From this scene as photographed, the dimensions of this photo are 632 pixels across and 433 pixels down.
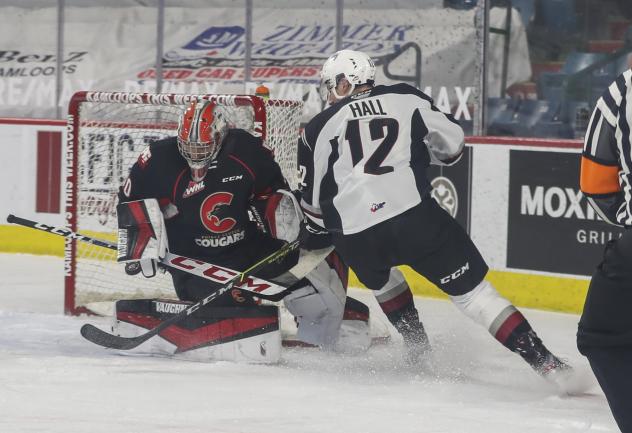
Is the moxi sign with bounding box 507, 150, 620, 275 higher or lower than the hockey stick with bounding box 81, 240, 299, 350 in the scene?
higher

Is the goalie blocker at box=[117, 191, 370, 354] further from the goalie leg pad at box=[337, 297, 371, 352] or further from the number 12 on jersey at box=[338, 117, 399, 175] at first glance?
the number 12 on jersey at box=[338, 117, 399, 175]

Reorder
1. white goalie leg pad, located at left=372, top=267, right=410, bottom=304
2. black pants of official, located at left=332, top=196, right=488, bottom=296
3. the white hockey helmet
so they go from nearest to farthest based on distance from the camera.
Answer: black pants of official, located at left=332, top=196, right=488, bottom=296 < the white hockey helmet < white goalie leg pad, located at left=372, top=267, right=410, bottom=304

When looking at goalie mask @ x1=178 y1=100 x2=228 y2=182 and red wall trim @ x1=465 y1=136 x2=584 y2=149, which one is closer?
goalie mask @ x1=178 y1=100 x2=228 y2=182

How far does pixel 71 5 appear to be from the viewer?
7.92 m

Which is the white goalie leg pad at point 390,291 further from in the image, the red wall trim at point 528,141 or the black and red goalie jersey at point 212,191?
the red wall trim at point 528,141

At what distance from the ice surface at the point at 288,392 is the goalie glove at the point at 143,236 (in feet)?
1.03

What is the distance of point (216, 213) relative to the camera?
173 inches

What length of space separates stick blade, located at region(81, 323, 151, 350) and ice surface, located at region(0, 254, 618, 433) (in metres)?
0.04

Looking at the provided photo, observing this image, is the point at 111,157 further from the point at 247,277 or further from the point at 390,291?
the point at 390,291

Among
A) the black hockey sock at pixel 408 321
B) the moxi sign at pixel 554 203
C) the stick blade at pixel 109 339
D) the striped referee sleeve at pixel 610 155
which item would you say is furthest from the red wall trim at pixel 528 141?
the striped referee sleeve at pixel 610 155

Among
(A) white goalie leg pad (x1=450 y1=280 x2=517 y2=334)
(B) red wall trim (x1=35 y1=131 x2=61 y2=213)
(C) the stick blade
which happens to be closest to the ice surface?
(C) the stick blade

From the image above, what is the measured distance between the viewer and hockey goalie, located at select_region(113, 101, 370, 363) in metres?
4.24

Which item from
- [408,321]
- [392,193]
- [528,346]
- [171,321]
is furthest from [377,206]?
[171,321]

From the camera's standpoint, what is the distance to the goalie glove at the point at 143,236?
14.1ft
